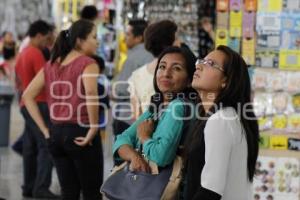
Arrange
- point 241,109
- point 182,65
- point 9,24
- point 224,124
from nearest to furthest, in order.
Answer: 1. point 224,124
2. point 241,109
3. point 182,65
4. point 9,24

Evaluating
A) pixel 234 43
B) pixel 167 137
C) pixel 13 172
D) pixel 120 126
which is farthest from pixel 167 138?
pixel 13 172

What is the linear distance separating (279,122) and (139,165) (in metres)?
2.54

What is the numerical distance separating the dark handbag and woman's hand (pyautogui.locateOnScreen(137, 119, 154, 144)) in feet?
0.54

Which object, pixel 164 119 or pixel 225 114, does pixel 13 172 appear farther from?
pixel 225 114

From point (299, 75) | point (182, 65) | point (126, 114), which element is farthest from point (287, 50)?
point (182, 65)

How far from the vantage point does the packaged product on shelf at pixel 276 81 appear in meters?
Answer: 5.64

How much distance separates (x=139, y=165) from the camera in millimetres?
3373

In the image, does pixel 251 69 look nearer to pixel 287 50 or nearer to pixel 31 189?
pixel 287 50

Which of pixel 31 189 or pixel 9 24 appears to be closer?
pixel 31 189

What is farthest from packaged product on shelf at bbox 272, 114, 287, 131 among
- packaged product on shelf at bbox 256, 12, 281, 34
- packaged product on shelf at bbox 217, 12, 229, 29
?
packaged product on shelf at bbox 217, 12, 229, 29

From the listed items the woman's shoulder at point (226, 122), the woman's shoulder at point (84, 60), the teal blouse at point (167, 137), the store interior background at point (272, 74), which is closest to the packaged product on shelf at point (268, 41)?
the store interior background at point (272, 74)

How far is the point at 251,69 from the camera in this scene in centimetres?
570

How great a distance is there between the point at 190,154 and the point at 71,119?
1950 mm

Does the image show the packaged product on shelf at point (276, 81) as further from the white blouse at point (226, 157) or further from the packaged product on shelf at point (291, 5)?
the white blouse at point (226, 157)
